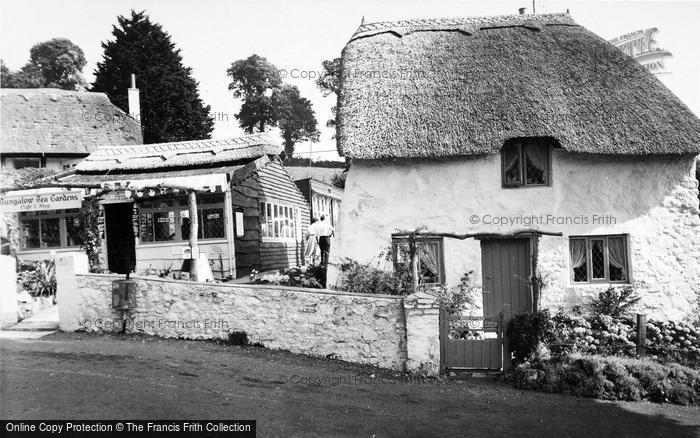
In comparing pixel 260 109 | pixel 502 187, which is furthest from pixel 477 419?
pixel 260 109

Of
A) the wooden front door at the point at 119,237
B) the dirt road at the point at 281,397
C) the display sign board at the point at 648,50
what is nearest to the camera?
the dirt road at the point at 281,397

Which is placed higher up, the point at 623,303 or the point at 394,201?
the point at 394,201

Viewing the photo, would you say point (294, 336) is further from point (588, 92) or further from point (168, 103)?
point (168, 103)

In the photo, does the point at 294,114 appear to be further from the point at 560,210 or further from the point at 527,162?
the point at 560,210

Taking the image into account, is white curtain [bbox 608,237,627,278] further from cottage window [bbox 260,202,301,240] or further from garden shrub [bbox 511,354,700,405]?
cottage window [bbox 260,202,301,240]

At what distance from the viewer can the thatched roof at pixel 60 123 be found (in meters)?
18.3

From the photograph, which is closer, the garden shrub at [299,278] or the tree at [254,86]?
the garden shrub at [299,278]

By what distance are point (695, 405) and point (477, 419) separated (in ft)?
13.5

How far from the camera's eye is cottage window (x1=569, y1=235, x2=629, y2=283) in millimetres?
11859

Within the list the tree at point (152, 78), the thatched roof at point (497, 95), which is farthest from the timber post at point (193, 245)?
the tree at point (152, 78)

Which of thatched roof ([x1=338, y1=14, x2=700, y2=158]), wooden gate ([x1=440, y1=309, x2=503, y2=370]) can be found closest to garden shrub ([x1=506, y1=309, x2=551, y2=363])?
wooden gate ([x1=440, y1=309, x2=503, y2=370])

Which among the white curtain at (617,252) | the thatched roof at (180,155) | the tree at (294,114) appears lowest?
the white curtain at (617,252)

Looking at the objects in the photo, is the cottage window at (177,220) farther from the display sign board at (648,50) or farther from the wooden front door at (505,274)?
the display sign board at (648,50)

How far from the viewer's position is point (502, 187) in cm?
1191
